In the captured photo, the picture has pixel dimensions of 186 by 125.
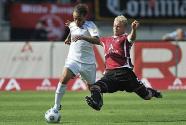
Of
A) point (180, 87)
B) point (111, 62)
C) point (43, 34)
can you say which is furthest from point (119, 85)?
point (43, 34)

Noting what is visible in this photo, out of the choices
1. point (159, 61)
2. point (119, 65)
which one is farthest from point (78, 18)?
point (159, 61)

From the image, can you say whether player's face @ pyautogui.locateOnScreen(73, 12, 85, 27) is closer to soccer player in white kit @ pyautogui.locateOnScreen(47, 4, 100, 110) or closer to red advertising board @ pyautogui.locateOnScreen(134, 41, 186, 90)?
soccer player in white kit @ pyautogui.locateOnScreen(47, 4, 100, 110)

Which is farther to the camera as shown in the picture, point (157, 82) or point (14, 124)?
point (157, 82)

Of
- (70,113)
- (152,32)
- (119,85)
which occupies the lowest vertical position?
(152,32)

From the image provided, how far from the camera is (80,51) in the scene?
1471cm

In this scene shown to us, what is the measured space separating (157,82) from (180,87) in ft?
2.58

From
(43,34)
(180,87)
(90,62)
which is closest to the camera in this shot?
(90,62)

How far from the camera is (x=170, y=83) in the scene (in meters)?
24.5

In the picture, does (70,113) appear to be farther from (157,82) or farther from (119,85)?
(157,82)

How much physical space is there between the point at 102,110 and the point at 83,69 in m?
1.93

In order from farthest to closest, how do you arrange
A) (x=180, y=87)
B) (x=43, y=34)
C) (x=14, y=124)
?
(x=43, y=34), (x=180, y=87), (x=14, y=124)

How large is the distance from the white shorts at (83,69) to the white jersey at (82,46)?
0.09 metres

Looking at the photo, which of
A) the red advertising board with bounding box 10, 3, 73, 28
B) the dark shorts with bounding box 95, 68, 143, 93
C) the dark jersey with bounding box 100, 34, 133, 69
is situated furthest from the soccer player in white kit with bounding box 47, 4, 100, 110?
the red advertising board with bounding box 10, 3, 73, 28

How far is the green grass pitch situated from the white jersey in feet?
3.79
